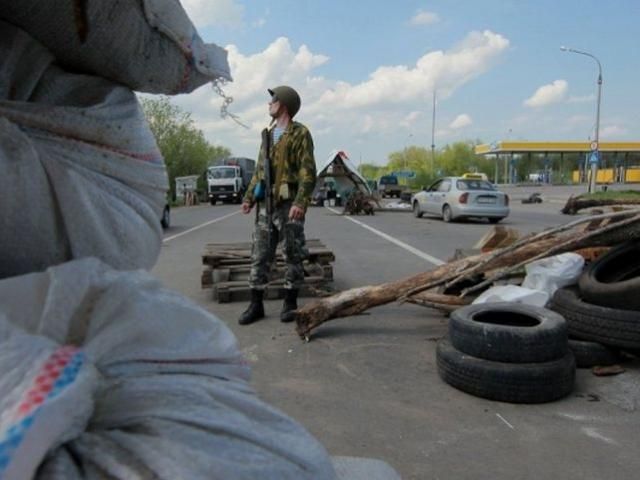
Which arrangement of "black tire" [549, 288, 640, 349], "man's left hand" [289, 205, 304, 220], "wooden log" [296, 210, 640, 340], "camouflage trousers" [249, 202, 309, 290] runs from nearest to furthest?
"black tire" [549, 288, 640, 349] < "wooden log" [296, 210, 640, 340] < "man's left hand" [289, 205, 304, 220] < "camouflage trousers" [249, 202, 309, 290]

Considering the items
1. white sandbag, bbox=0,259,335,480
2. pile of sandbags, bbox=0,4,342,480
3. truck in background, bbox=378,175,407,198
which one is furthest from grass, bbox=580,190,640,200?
white sandbag, bbox=0,259,335,480

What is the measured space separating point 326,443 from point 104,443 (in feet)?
7.08

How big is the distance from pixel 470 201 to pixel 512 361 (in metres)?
15.6

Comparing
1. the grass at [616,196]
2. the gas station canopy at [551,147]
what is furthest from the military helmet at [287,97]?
the gas station canopy at [551,147]

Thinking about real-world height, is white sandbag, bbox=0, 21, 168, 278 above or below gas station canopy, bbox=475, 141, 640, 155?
below

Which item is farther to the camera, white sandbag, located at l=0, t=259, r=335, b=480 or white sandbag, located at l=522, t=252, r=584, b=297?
white sandbag, located at l=522, t=252, r=584, b=297

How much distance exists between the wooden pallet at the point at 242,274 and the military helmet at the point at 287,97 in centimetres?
209

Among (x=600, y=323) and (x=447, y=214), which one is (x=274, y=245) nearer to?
(x=600, y=323)

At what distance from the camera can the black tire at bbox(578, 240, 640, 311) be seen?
3.62 meters

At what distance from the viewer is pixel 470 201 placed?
18297 mm

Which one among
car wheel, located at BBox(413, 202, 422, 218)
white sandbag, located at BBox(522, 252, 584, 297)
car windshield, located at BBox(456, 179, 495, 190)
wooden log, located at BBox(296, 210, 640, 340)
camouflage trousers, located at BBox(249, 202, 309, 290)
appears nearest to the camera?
white sandbag, located at BBox(522, 252, 584, 297)

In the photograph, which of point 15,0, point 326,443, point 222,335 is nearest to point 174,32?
point 15,0

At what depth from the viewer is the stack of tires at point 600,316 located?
3596 mm

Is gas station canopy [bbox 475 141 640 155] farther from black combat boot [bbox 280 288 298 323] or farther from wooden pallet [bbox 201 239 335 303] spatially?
black combat boot [bbox 280 288 298 323]
